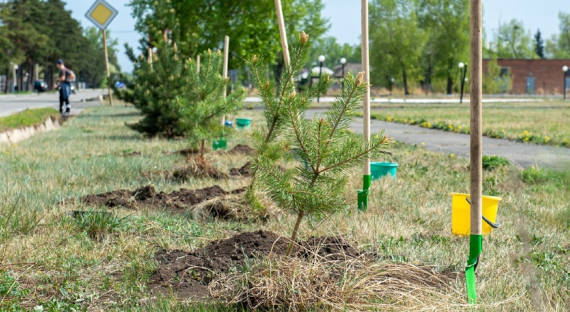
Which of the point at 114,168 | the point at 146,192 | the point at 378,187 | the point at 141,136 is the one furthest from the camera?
the point at 141,136

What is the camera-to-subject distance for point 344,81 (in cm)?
254

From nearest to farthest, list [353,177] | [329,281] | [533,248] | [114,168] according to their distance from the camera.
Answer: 1. [329,281]
2. [533,248]
3. [353,177]
4. [114,168]

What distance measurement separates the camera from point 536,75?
67938 millimetres

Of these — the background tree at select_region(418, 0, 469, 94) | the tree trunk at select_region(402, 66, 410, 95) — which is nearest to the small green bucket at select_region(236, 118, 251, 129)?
the tree trunk at select_region(402, 66, 410, 95)

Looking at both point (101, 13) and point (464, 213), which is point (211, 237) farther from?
point (101, 13)

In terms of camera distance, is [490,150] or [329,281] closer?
[329,281]

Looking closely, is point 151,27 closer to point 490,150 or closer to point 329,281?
point 490,150

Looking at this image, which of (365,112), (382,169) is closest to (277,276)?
(365,112)

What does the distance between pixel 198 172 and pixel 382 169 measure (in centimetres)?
187

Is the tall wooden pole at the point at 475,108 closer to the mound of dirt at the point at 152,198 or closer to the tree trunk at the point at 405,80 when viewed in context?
the mound of dirt at the point at 152,198

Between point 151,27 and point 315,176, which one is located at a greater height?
point 151,27

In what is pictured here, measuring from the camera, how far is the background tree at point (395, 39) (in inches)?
2427

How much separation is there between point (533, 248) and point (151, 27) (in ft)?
31.8

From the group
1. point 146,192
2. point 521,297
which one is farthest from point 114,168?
point 521,297
